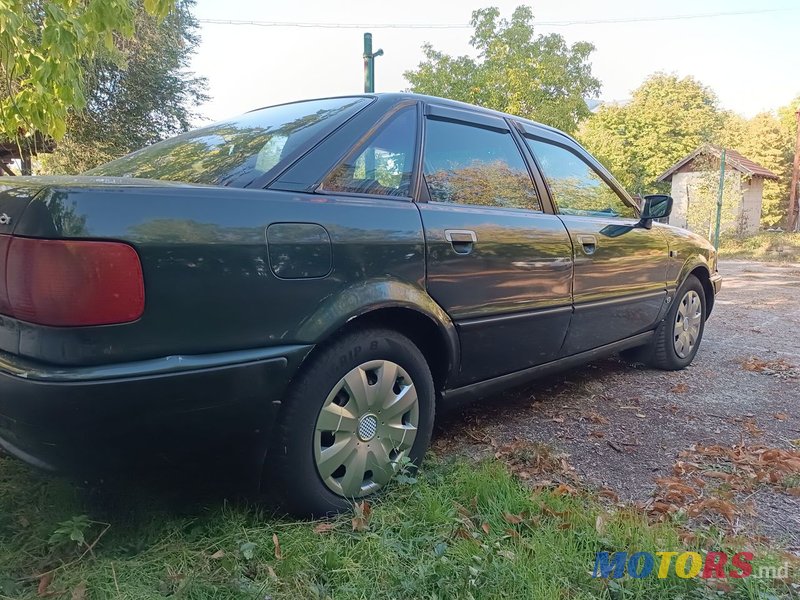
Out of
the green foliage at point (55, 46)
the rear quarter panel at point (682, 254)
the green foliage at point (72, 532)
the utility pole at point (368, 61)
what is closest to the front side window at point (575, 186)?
the rear quarter panel at point (682, 254)

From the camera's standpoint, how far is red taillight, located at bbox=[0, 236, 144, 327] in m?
1.48

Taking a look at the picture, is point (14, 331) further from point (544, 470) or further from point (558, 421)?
point (558, 421)

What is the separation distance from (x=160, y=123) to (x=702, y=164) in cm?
1875

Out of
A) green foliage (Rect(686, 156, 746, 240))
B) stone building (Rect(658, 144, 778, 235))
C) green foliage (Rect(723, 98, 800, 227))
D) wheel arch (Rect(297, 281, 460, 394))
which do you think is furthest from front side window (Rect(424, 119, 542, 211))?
green foliage (Rect(723, 98, 800, 227))

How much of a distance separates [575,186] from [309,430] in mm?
2376

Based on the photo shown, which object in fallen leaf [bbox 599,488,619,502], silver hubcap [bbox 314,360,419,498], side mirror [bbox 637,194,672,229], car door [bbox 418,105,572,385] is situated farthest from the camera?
side mirror [bbox 637,194,672,229]

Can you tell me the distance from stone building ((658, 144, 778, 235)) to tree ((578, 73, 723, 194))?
303 cm

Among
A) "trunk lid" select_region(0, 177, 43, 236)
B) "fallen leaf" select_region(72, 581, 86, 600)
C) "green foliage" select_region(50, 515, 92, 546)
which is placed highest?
"trunk lid" select_region(0, 177, 43, 236)

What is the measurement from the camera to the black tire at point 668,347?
425 centimetres

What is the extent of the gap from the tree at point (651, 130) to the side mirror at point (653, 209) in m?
31.9

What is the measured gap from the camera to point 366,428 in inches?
84.4

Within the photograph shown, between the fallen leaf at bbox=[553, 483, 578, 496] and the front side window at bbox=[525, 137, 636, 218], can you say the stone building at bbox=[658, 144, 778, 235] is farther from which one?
the fallen leaf at bbox=[553, 483, 578, 496]

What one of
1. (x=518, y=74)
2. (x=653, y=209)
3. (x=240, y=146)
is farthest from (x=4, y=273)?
(x=518, y=74)

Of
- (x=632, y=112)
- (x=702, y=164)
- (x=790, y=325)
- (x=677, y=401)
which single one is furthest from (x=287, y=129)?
(x=632, y=112)
